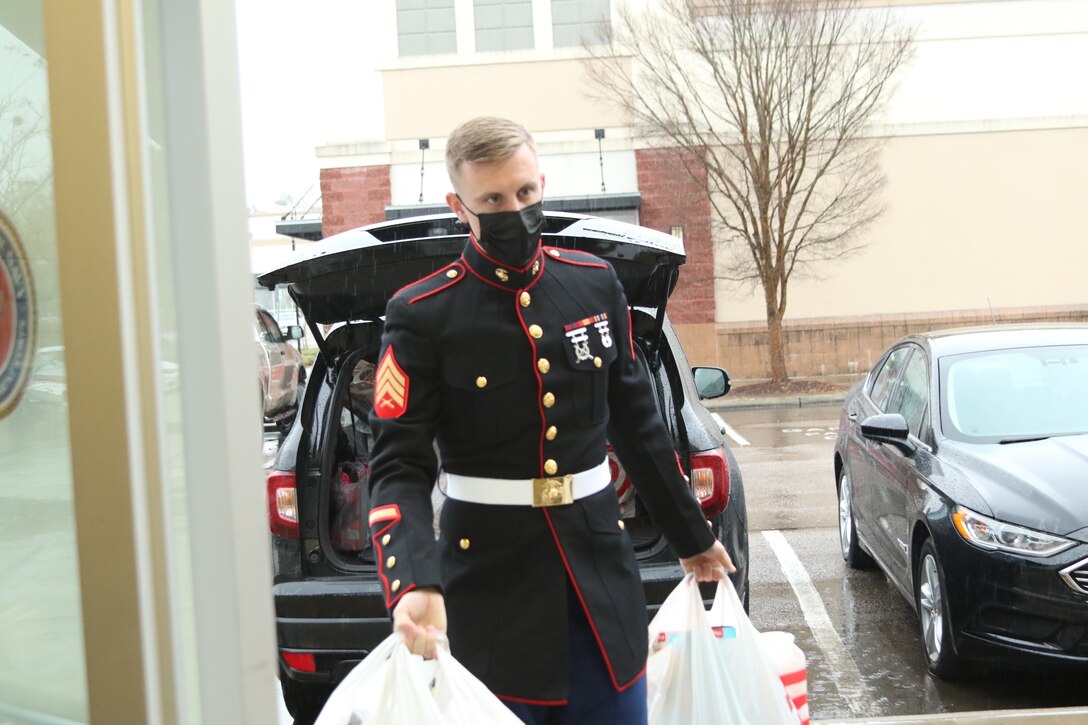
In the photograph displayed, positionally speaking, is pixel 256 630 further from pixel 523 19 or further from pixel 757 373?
pixel 523 19

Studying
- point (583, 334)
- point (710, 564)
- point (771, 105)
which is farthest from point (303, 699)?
point (771, 105)

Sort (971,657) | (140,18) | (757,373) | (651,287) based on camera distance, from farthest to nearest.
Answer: (757,373), (971,657), (651,287), (140,18)

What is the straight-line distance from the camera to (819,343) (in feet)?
72.9

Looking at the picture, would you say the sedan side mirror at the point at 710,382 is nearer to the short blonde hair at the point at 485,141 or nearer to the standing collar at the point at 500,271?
the standing collar at the point at 500,271

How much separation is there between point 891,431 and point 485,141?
3.79 meters

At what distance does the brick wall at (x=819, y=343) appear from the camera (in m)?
22.2

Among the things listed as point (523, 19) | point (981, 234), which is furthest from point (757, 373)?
point (523, 19)

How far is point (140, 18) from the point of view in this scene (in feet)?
3.69

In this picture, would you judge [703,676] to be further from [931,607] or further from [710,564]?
[931,607]

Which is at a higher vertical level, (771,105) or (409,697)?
(771,105)

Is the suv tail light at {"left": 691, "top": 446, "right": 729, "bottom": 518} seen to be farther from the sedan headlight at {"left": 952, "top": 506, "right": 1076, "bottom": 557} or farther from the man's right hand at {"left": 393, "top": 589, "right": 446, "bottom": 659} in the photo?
the man's right hand at {"left": 393, "top": 589, "right": 446, "bottom": 659}

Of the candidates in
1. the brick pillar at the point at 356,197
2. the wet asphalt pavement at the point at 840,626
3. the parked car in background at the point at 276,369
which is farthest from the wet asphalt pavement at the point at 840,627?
the brick pillar at the point at 356,197

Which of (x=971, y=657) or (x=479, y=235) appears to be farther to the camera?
(x=971, y=657)

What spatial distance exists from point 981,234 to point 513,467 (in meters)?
22.8
